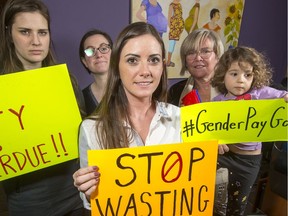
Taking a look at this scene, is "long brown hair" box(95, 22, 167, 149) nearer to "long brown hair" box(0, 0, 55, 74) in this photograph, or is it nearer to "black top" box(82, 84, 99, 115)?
"black top" box(82, 84, 99, 115)

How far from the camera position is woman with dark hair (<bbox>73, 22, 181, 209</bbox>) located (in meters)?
0.78

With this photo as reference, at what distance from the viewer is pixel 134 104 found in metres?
0.88

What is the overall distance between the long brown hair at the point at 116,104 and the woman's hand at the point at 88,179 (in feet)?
0.51

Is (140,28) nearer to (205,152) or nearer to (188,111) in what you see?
(188,111)

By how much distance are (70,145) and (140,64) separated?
13.9 inches

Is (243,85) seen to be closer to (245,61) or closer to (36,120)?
(245,61)

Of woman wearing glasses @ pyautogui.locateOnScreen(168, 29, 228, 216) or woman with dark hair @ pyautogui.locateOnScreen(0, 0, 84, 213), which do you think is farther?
woman wearing glasses @ pyautogui.locateOnScreen(168, 29, 228, 216)

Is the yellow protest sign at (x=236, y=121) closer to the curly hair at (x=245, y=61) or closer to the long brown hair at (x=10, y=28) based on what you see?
the curly hair at (x=245, y=61)

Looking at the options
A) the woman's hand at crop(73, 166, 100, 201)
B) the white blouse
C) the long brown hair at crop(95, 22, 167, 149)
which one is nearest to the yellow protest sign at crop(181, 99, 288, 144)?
the white blouse

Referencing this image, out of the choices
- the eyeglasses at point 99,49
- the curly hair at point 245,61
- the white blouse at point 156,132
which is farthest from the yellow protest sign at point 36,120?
the curly hair at point 245,61

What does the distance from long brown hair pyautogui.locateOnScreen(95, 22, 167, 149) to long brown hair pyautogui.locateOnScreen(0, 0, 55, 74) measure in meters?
0.30

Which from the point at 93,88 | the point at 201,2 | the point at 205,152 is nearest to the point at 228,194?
the point at 205,152

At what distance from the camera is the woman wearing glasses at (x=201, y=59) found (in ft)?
3.26

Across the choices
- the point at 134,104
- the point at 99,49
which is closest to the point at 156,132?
the point at 134,104
